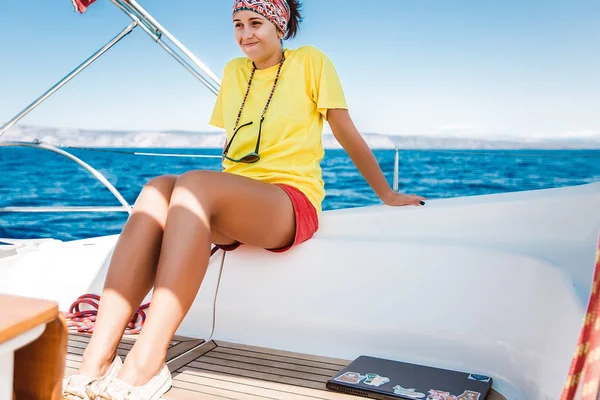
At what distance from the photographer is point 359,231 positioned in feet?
5.69

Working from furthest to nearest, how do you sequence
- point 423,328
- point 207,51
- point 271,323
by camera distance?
point 207,51 < point 271,323 < point 423,328

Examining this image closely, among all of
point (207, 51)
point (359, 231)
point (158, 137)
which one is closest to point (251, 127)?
point (359, 231)

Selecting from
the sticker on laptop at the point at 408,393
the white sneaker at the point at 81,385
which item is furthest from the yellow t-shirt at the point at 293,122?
the white sneaker at the point at 81,385

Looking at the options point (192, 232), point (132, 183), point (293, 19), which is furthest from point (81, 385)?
point (132, 183)

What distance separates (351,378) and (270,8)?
1016 millimetres

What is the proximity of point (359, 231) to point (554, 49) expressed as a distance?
33.0 m

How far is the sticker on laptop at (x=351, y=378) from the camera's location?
1.31 m

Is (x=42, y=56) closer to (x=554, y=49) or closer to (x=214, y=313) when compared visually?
(x=554, y=49)

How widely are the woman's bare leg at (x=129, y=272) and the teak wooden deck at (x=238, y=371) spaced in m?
0.18

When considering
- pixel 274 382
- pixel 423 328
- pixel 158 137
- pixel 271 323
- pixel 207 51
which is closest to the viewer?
pixel 274 382

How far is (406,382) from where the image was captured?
4.37 feet

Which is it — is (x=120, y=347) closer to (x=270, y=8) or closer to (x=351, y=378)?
(x=351, y=378)

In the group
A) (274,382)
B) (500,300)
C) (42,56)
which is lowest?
(274,382)

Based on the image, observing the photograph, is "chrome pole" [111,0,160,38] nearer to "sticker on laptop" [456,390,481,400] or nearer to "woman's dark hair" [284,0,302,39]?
"woman's dark hair" [284,0,302,39]
